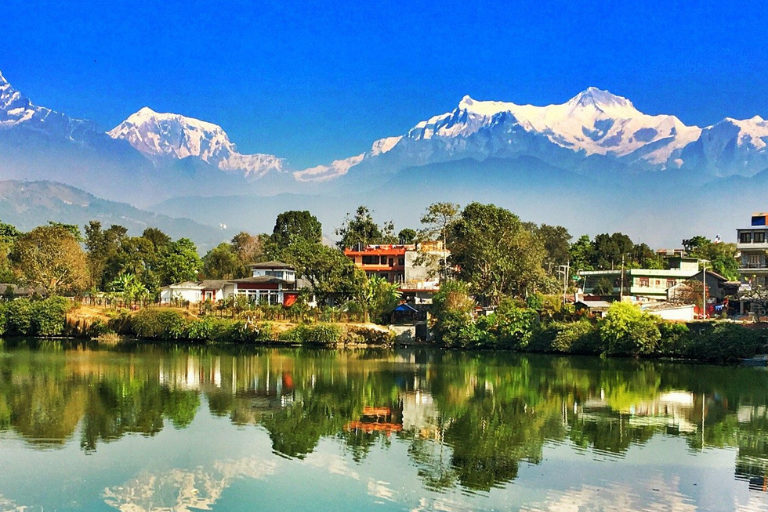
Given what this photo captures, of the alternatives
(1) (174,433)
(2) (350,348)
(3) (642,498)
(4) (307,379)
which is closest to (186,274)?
(2) (350,348)

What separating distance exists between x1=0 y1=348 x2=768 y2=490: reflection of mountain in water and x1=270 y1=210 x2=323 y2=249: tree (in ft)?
145

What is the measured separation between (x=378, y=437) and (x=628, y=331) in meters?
22.0

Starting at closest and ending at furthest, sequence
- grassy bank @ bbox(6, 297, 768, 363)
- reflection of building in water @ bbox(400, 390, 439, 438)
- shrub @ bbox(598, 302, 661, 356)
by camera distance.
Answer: reflection of building in water @ bbox(400, 390, 439, 438) < grassy bank @ bbox(6, 297, 768, 363) < shrub @ bbox(598, 302, 661, 356)

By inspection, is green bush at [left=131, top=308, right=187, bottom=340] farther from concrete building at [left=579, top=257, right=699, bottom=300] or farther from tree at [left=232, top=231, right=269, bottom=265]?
→ tree at [left=232, top=231, right=269, bottom=265]

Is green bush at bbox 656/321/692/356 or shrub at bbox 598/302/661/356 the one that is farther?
shrub at bbox 598/302/661/356

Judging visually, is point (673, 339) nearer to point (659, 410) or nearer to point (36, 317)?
point (659, 410)

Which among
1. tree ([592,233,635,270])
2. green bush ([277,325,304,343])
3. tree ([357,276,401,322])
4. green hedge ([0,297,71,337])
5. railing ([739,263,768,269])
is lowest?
green bush ([277,325,304,343])

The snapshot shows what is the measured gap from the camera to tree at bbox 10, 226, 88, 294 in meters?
55.6

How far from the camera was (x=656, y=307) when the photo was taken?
46.5 m

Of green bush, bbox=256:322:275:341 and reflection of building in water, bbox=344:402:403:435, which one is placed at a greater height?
green bush, bbox=256:322:275:341

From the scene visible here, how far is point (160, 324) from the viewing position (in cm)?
5119

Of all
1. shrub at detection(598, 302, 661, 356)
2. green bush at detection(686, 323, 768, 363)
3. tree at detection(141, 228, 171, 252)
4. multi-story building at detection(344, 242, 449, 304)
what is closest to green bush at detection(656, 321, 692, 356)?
shrub at detection(598, 302, 661, 356)

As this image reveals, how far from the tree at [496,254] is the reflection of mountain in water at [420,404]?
1236 cm

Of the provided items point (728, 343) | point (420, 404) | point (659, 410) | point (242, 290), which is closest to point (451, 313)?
point (728, 343)
